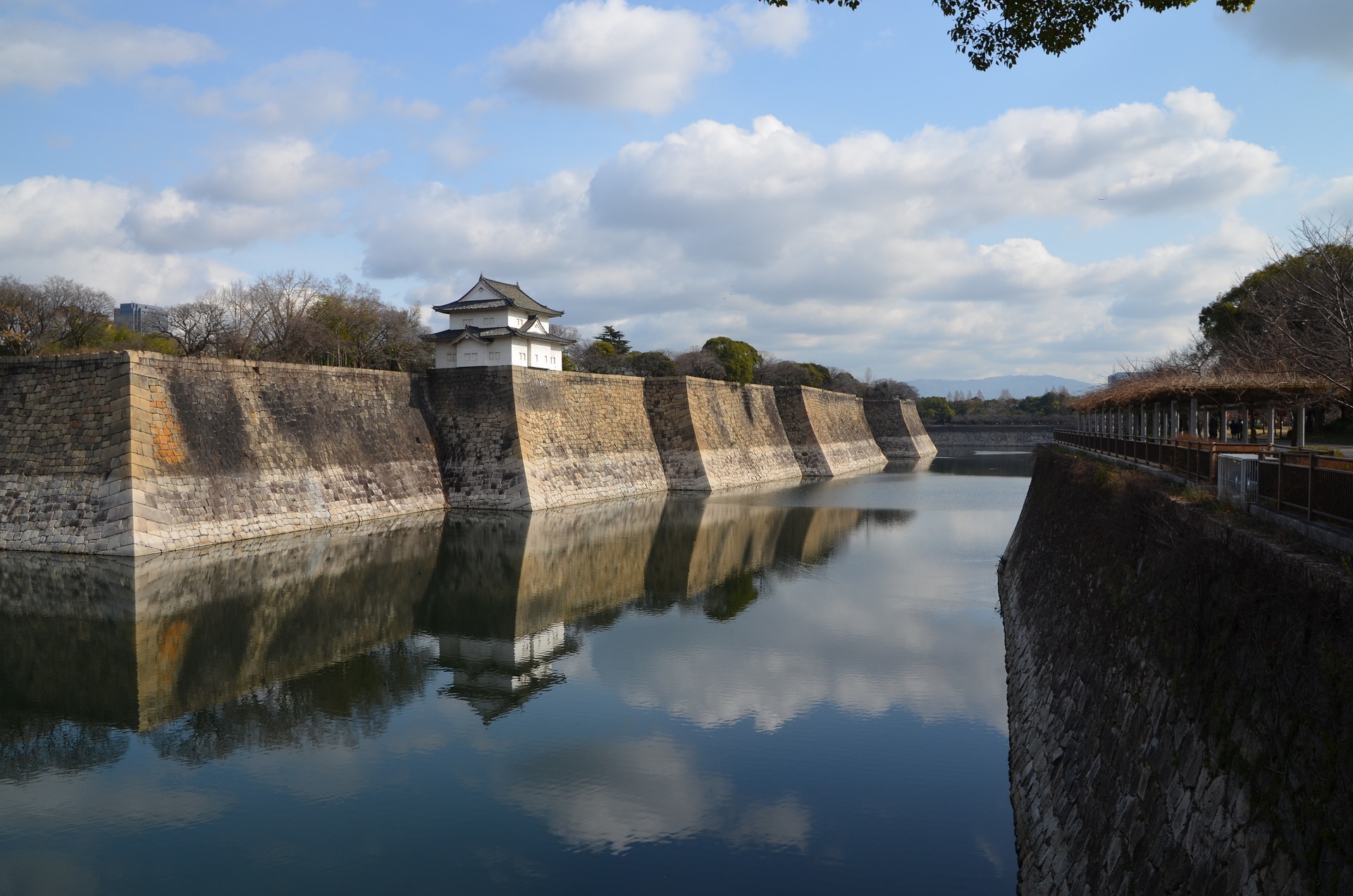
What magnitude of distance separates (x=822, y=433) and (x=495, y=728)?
36406 millimetres

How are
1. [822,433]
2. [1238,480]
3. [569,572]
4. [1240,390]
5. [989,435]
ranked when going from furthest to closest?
[989,435]
[822,433]
[569,572]
[1240,390]
[1238,480]

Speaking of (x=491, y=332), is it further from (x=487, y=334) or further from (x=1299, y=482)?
(x=1299, y=482)

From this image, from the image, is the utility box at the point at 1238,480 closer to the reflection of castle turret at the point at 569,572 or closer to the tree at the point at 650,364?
the reflection of castle turret at the point at 569,572

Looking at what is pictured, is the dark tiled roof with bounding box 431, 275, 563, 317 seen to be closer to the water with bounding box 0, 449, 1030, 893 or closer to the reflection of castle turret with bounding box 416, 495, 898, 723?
the reflection of castle turret with bounding box 416, 495, 898, 723

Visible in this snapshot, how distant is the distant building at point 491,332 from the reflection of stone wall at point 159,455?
9057 mm

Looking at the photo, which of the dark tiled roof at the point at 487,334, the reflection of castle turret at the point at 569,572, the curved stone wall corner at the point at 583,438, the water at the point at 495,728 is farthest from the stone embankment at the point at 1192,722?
the dark tiled roof at the point at 487,334

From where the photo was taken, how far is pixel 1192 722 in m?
3.73

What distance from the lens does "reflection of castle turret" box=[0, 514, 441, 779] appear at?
325 inches

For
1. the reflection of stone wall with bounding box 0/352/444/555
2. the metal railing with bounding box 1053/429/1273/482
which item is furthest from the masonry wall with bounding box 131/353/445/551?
the metal railing with bounding box 1053/429/1273/482

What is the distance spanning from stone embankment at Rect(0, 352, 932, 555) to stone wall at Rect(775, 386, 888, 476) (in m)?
6.38

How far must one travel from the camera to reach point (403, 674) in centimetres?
916

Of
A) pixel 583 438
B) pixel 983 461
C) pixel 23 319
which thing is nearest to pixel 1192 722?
pixel 583 438

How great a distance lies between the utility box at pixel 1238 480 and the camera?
5.71 metres

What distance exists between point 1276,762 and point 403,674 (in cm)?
806
